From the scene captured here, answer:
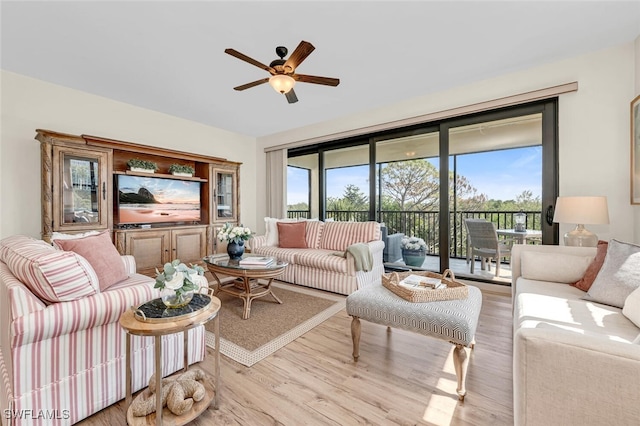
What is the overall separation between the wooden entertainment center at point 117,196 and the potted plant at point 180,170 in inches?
2.8

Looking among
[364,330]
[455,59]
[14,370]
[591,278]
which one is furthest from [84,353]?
[455,59]

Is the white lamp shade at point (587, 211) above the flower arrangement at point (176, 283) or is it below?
above

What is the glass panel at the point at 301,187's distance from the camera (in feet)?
17.9

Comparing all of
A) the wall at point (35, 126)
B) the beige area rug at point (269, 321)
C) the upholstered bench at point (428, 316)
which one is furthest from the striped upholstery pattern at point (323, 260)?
the wall at point (35, 126)

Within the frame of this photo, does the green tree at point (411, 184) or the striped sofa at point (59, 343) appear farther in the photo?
the green tree at point (411, 184)

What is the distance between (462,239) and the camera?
161 inches

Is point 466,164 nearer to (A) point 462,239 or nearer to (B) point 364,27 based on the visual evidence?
(A) point 462,239

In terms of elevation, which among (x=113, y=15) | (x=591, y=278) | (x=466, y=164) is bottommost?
(x=591, y=278)

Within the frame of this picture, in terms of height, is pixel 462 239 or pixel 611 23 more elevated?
pixel 611 23

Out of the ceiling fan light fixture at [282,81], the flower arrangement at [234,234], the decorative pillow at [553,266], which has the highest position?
the ceiling fan light fixture at [282,81]

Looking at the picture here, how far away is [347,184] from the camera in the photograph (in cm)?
Result: 480

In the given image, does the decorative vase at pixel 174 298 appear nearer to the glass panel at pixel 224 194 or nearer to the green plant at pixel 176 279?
the green plant at pixel 176 279

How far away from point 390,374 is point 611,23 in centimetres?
324

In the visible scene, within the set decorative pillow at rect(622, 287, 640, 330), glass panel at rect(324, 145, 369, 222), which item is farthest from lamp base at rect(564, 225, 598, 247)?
glass panel at rect(324, 145, 369, 222)
